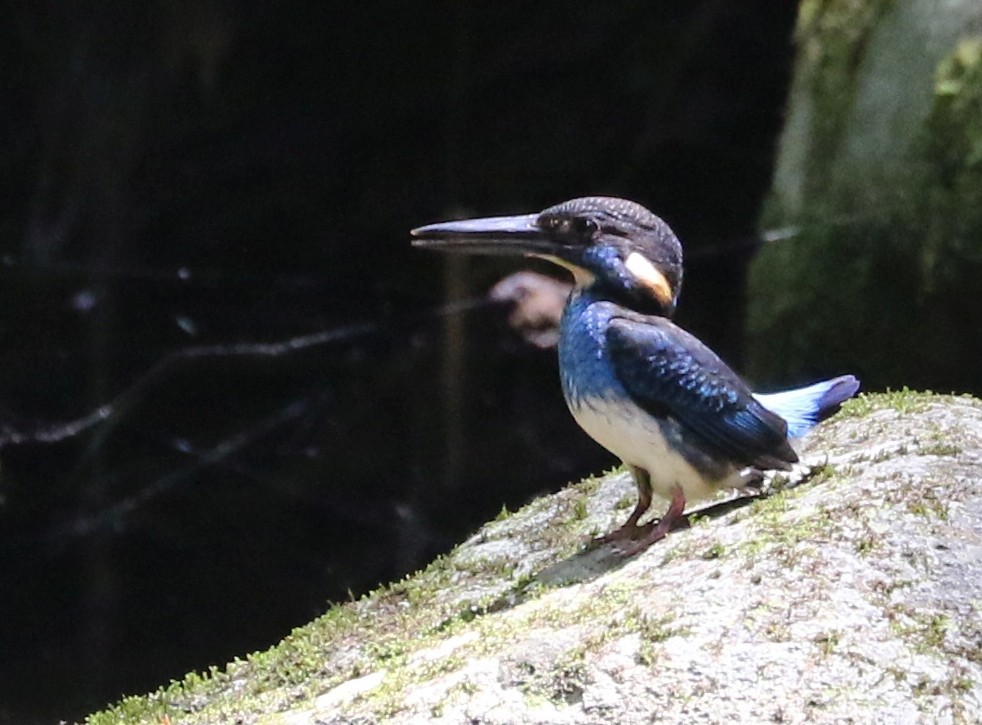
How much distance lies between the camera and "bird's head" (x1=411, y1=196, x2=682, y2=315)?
2.71 m

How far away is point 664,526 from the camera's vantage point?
2.57 meters

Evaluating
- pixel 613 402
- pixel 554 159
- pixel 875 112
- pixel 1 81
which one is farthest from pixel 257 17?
pixel 613 402

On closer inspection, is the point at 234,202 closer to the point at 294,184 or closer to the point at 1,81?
the point at 294,184

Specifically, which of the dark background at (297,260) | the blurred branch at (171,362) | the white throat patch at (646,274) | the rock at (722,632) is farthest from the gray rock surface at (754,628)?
the blurred branch at (171,362)

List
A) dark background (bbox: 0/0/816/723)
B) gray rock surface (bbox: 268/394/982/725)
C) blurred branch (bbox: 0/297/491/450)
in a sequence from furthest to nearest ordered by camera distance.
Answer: blurred branch (bbox: 0/297/491/450)
dark background (bbox: 0/0/816/723)
gray rock surface (bbox: 268/394/982/725)

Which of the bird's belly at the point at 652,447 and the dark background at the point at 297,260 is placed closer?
the bird's belly at the point at 652,447

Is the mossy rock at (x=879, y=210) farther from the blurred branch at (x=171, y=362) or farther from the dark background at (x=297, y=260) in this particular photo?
the blurred branch at (x=171, y=362)

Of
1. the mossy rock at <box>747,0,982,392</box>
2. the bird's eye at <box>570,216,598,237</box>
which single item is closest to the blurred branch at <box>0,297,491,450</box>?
the mossy rock at <box>747,0,982,392</box>

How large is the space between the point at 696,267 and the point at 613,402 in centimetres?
348

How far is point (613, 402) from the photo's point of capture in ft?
8.55

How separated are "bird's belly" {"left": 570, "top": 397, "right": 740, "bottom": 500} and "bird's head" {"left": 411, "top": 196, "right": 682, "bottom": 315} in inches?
10.0

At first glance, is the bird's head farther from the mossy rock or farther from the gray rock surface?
the mossy rock

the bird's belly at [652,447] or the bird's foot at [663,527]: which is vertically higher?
the bird's belly at [652,447]

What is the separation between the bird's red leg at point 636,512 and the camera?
2713 mm
